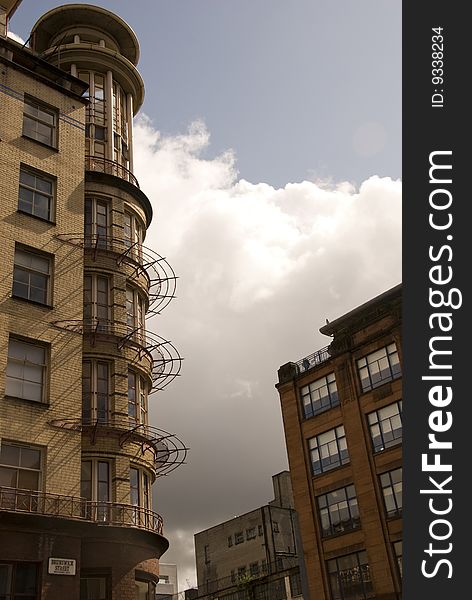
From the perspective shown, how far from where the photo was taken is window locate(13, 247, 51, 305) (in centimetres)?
2722

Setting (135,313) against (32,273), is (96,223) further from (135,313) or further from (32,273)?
(32,273)

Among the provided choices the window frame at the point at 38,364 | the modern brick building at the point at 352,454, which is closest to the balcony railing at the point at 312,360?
the modern brick building at the point at 352,454

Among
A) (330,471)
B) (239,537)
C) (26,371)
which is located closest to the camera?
(26,371)

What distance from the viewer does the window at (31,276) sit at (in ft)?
89.3

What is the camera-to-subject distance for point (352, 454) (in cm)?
4928

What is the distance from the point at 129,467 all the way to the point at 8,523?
6.55 m

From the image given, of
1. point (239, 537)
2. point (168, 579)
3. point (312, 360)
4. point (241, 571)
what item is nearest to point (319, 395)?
point (312, 360)

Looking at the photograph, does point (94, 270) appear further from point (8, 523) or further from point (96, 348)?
point (8, 523)

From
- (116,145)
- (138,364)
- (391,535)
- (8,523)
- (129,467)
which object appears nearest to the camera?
(8,523)

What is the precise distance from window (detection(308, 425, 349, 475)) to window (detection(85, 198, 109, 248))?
26311 millimetres

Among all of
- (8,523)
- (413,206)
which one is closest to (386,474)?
(8,523)

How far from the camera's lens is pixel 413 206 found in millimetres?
13750

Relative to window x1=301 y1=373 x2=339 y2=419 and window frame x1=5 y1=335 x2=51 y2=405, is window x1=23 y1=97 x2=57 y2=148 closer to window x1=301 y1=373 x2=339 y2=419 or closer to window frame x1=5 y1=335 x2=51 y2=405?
window frame x1=5 y1=335 x2=51 y2=405

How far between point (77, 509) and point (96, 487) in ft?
7.00
